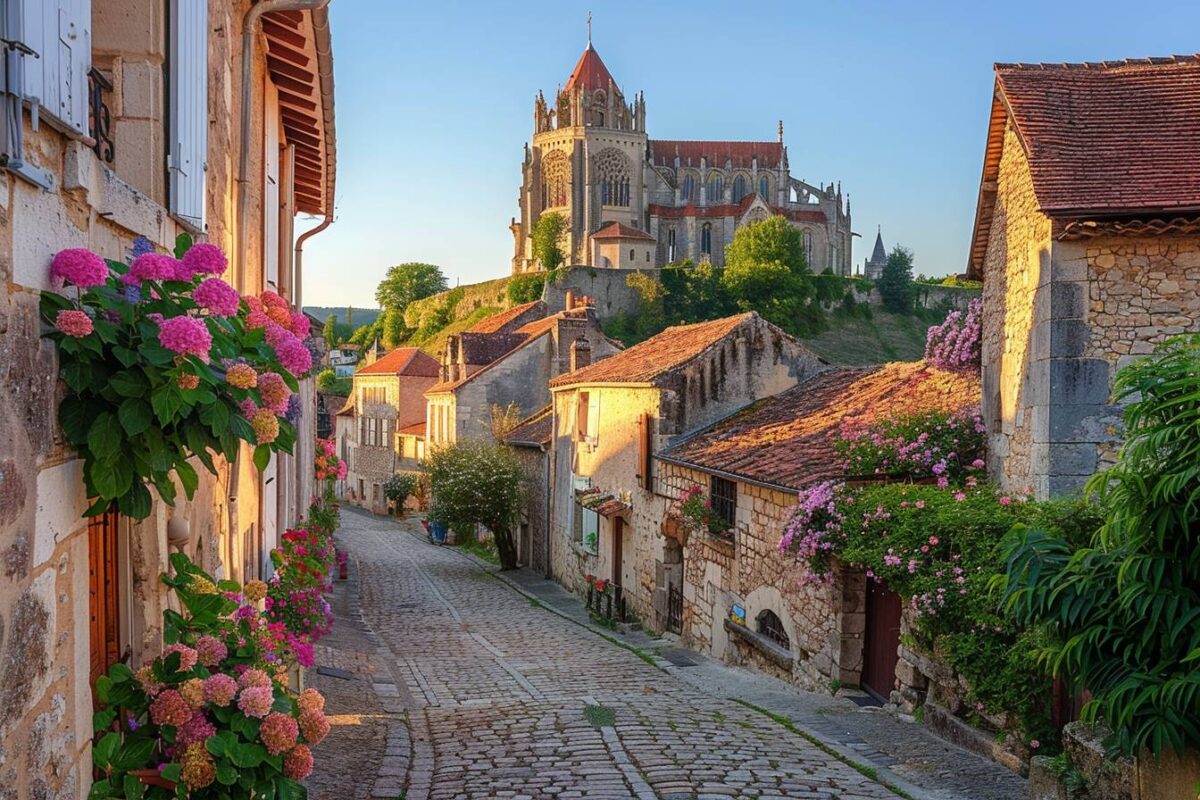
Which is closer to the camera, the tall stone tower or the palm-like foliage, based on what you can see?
the palm-like foliage

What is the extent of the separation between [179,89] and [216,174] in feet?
4.65

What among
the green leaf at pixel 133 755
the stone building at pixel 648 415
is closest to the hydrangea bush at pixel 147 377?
the green leaf at pixel 133 755

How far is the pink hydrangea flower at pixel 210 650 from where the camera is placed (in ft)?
12.7

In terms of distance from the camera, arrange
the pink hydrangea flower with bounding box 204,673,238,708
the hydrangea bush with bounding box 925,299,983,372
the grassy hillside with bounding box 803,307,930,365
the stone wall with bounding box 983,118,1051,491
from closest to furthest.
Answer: the pink hydrangea flower with bounding box 204,673,238,708 < the stone wall with bounding box 983,118,1051,491 < the hydrangea bush with bounding box 925,299,983,372 < the grassy hillside with bounding box 803,307,930,365

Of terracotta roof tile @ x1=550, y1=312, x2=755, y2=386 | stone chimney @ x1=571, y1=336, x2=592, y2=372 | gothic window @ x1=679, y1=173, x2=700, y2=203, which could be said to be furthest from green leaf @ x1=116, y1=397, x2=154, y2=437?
gothic window @ x1=679, y1=173, x2=700, y2=203

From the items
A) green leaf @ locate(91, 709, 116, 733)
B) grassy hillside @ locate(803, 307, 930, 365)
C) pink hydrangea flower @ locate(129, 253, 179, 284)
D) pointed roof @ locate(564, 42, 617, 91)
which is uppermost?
pointed roof @ locate(564, 42, 617, 91)

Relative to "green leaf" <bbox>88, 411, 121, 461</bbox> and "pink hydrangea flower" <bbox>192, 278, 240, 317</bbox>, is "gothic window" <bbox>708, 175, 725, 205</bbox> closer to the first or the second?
"pink hydrangea flower" <bbox>192, 278, 240, 317</bbox>

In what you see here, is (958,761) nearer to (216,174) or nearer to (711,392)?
(216,174)

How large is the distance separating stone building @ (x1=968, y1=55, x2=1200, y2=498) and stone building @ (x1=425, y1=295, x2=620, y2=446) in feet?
70.7

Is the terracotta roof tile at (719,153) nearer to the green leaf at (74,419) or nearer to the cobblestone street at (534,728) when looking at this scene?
the cobblestone street at (534,728)

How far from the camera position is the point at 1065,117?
32.4ft

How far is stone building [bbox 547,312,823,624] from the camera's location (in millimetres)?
18078

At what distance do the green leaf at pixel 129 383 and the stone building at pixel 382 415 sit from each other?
4148 cm

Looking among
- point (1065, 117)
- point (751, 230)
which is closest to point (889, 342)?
point (751, 230)
